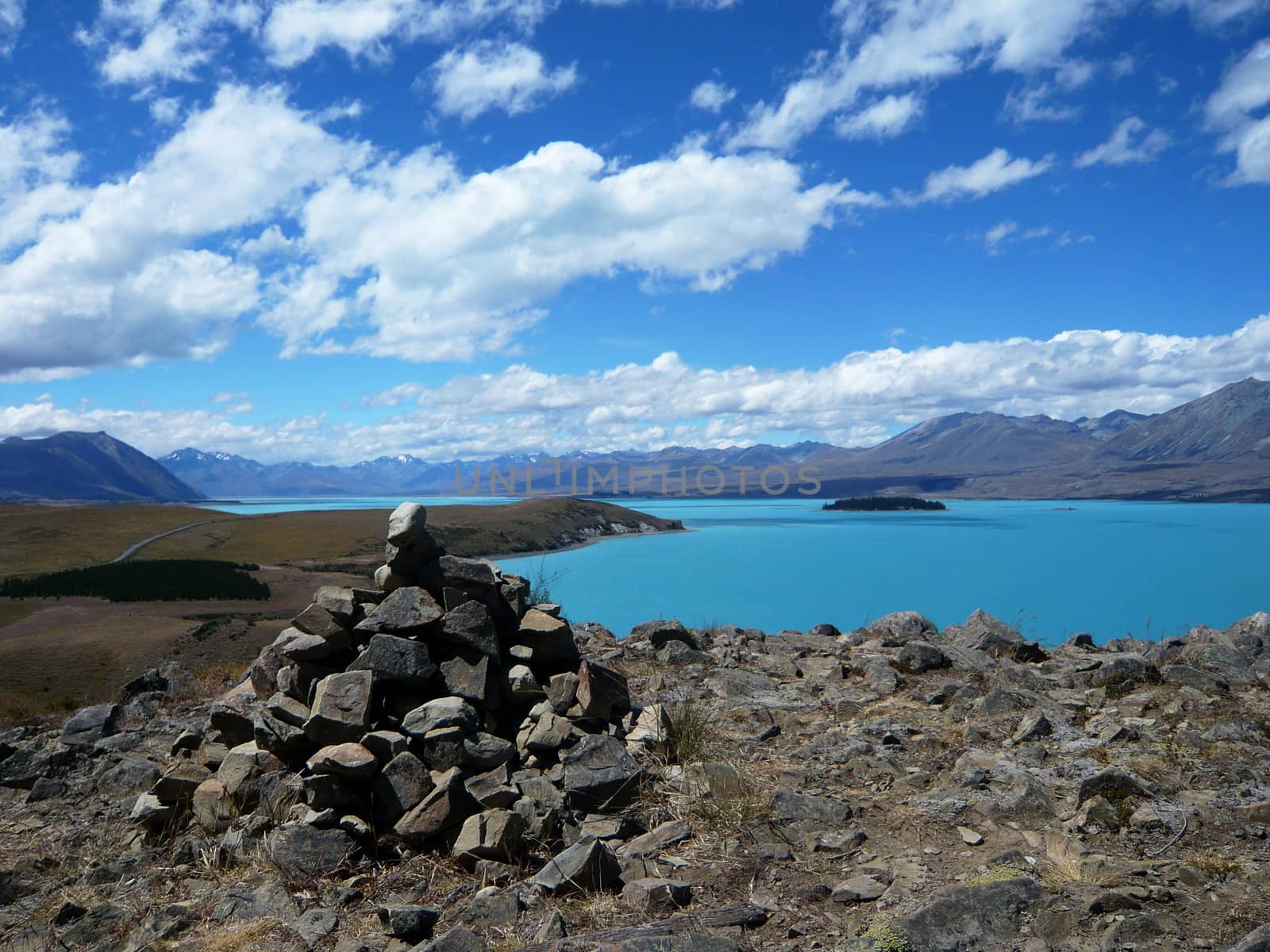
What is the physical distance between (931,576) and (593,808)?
8870cm

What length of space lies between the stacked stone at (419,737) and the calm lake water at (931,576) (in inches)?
1019

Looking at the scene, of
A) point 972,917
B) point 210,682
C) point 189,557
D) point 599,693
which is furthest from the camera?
point 189,557

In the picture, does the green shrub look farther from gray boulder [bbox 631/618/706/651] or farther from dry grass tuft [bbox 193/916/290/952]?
dry grass tuft [bbox 193/916/290/952]

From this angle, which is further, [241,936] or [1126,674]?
[1126,674]

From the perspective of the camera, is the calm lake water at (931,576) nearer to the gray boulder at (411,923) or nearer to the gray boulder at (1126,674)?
the gray boulder at (1126,674)

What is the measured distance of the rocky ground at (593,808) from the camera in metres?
5.08

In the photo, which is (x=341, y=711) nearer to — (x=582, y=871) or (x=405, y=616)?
(x=405, y=616)

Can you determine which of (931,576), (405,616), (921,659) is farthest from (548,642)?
(931,576)

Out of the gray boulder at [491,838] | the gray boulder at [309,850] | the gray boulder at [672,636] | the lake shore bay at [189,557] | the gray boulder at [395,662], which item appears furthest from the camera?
the lake shore bay at [189,557]

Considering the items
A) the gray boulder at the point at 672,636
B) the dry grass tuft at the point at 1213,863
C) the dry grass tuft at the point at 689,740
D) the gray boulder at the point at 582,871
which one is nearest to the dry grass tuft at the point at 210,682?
the gray boulder at the point at 672,636

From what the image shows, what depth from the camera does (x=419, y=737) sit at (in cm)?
700

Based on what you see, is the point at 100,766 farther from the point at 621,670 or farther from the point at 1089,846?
the point at 1089,846

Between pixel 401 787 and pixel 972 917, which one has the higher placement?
pixel 401 787

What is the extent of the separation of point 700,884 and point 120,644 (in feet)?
146
